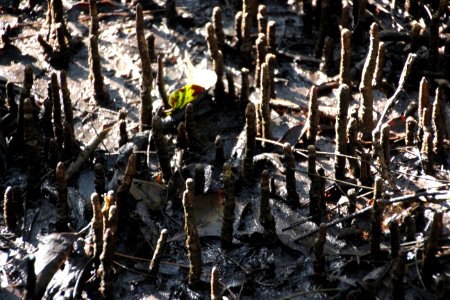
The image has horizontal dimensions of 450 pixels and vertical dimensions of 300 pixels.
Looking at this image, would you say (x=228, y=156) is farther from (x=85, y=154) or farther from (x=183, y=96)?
(x=85, y=154)

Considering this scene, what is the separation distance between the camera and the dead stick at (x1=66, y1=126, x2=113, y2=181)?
4.14 metres

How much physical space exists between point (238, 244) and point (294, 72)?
1692 mm

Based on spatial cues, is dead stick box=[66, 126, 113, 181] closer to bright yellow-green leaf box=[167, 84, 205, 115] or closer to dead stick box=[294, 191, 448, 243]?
bright yellow-green leaf box=[167, 84, 205, 115]

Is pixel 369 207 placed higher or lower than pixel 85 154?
lower

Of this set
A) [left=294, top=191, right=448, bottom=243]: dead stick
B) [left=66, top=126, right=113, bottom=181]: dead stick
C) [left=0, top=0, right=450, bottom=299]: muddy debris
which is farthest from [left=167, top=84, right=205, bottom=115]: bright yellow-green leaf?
[left=294, top=191, right=448, bottom=243]: dead stick

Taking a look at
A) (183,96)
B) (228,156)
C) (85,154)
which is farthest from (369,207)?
(85,154)

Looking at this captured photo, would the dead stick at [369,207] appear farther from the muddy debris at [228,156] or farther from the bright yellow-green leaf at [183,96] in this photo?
the bright yellow-green leaf at [183,96]

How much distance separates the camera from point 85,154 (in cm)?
418

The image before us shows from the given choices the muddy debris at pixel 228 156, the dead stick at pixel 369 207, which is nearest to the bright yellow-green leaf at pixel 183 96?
the muddy debris at pixel 228 156

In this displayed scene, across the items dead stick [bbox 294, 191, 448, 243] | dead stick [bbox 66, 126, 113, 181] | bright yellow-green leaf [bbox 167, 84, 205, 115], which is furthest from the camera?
bright yellow-green leaf [bbox 167, 84, 205, 115]

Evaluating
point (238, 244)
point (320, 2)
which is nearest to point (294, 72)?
point (320, 2)

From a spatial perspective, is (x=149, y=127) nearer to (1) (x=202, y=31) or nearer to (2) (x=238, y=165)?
(2) (x=238, y=165)

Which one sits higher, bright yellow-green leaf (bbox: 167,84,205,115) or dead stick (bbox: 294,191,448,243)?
bright yellow-green leaf (bbox: 167,84,205,115)

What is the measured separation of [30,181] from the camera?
162 inches
